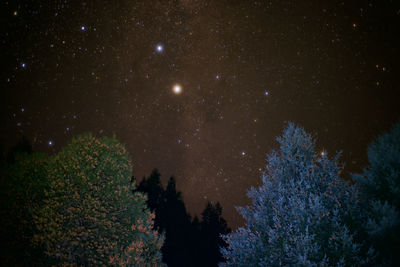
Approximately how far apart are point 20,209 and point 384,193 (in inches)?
684

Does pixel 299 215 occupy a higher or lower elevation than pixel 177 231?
lower

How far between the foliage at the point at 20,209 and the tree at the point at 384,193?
1536cm

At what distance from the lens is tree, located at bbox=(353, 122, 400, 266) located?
7.18 metres

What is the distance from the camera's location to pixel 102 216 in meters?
12.1

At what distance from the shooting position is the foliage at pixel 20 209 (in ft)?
38.1

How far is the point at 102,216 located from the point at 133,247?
2.43 m

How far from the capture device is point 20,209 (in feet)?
39.6

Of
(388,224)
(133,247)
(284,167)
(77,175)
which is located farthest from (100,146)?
(388,224)

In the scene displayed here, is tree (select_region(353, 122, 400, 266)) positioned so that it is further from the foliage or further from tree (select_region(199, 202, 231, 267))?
tree (select_region(199, 202, 231, 267))

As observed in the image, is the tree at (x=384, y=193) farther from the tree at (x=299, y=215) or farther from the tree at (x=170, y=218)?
the tree at (x=170, y=218)

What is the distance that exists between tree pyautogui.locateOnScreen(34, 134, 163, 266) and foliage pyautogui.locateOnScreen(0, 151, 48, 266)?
72 cm

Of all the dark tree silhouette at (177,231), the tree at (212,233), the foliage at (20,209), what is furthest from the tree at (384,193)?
the tree at (212,233)

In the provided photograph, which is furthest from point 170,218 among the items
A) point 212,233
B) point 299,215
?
point 299,215

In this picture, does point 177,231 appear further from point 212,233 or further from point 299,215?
point 299,215
